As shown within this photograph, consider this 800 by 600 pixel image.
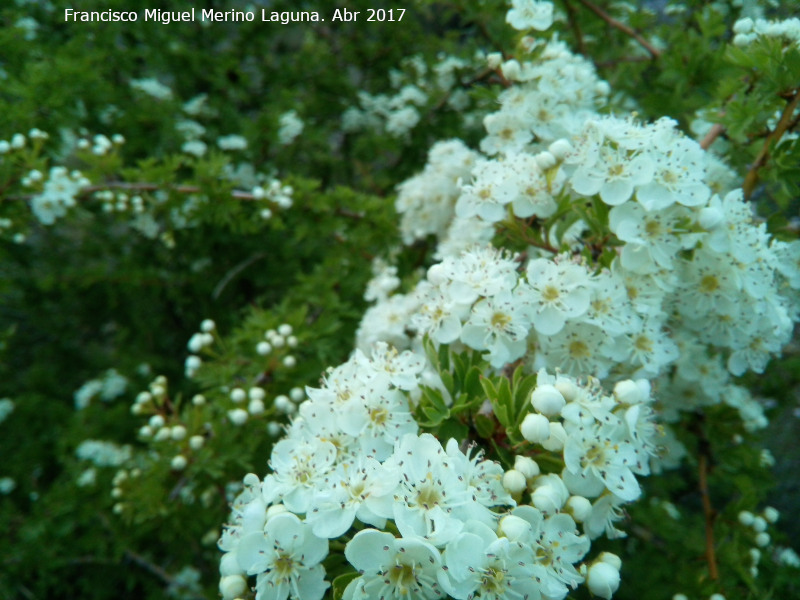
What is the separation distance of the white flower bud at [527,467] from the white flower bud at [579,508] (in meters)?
0.10

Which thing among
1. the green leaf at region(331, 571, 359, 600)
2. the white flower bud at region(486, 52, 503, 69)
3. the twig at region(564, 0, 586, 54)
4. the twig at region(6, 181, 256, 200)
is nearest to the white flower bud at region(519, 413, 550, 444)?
the green leaf at region(331, 571, 359, 600)

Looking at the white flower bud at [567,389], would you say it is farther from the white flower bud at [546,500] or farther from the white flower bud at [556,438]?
the white flower bud at [546,500]

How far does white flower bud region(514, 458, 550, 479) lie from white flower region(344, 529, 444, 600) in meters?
0.27

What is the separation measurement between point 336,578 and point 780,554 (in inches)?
102

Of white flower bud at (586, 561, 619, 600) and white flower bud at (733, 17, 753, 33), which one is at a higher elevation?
white flower bud at (733, 17, 753, 33)

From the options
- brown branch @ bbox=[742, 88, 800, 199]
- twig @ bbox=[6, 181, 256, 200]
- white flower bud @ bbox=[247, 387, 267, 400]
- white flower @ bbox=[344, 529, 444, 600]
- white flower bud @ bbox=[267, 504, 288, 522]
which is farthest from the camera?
twig @ bbox=[6, 181, 256, 200]

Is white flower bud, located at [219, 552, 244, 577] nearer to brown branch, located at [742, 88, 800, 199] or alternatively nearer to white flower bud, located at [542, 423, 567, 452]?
white flower bud, located at [542, 423, 567, 452]

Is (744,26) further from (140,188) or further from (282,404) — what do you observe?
(140,188)

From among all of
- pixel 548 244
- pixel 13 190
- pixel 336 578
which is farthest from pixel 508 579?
pixel 13 190

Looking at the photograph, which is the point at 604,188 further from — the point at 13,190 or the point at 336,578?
the point at 13,190

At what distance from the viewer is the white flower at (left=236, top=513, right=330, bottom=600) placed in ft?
3.30

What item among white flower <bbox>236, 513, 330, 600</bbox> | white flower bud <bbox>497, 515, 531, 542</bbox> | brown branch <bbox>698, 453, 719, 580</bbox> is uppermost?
white flower bud <bbox>497, 515, 531, 542</bbox>

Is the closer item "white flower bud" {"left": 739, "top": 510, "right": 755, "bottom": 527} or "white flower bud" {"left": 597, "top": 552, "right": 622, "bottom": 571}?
"white flower bud" {"left": 597, "top": 552, "right": 622, "bottom": 571}

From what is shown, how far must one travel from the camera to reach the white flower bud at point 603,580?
1.06 m
